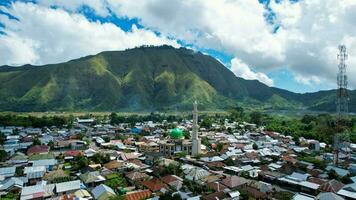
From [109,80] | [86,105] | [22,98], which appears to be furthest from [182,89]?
[22,98]

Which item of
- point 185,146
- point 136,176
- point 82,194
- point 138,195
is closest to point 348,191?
point 138,195

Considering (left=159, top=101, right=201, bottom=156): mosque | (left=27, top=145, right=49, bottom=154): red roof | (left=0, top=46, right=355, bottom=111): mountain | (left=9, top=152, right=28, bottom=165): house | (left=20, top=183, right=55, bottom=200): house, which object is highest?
(left=0, top=46, right=355, bottom=111): mountain

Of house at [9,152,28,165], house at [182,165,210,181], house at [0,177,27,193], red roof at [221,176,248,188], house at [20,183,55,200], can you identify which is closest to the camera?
house at [20,183,55,200]

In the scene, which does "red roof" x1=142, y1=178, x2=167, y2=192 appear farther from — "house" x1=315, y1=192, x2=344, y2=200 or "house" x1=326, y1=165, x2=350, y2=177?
"house" x1=326, y1=165, x2=350, y2=177

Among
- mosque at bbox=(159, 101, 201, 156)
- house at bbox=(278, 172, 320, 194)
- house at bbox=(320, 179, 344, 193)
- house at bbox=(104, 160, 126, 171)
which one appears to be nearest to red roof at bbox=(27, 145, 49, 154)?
house at bbox=(104, 160, 126, 171)

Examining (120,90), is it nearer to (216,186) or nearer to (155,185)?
(155,185)

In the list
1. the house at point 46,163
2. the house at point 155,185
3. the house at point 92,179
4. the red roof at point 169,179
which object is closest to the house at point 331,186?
the red roof at point 169,179

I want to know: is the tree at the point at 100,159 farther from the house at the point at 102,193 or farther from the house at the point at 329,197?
the house at the point at 329,197
